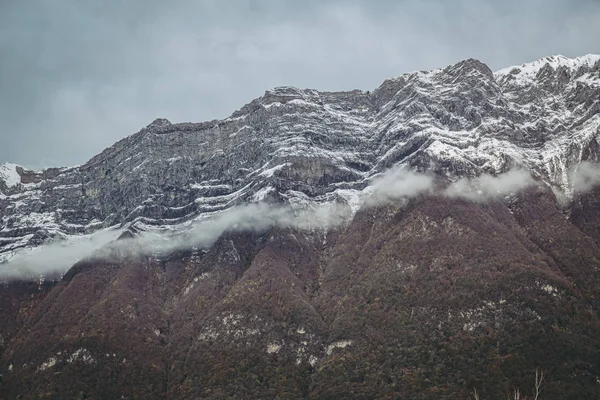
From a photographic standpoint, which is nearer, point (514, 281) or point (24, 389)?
point (514, 281)

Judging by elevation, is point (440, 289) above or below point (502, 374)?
above

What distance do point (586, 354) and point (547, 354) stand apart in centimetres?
895

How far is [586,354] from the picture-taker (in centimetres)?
15475

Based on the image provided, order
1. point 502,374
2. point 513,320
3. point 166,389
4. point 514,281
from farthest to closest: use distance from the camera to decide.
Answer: point 166,389 < point 514,281 < point 513,320 < point 502,374

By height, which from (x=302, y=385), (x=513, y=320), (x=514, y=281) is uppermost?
(x=514, y=281)

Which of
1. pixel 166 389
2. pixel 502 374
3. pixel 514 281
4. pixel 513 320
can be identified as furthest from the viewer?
pixel 166 389

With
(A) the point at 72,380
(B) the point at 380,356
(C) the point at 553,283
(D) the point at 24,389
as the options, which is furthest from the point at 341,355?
(D) the point at 24,389

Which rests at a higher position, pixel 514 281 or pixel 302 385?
pixel 514 281

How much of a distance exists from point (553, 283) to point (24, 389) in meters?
160

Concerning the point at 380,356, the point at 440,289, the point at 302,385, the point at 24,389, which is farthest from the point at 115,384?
the point at 440,289

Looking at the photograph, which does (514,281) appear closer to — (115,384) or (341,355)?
(341,355)

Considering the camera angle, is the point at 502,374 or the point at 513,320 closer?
the point at 502,374

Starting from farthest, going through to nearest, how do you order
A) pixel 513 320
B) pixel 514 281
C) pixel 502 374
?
1. pixel 514 281
2. pixel 513 320
3. pixel 502 374

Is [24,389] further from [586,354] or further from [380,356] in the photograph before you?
[586,354]
